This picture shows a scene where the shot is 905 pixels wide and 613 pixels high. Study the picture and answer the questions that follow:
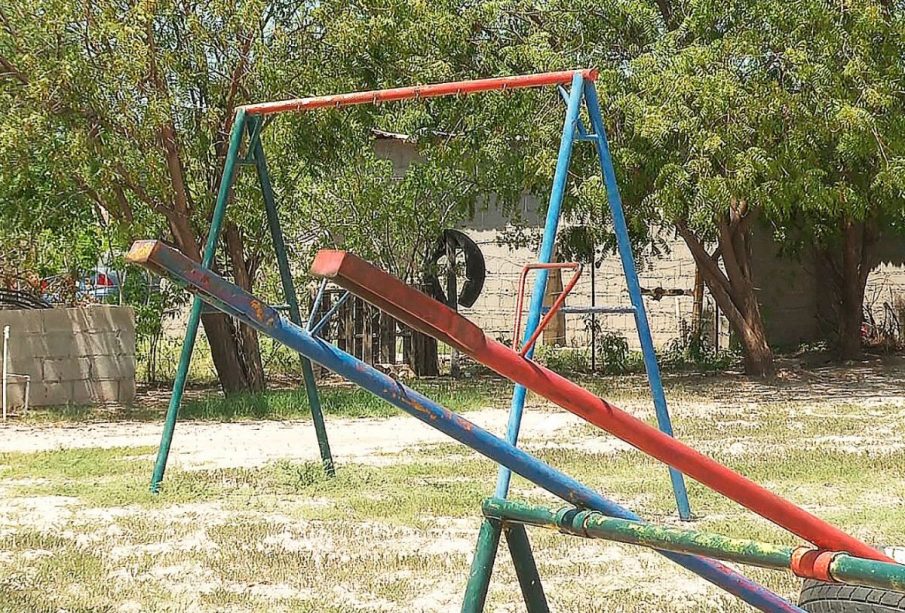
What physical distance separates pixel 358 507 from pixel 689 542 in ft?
14.7

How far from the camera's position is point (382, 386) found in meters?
2.35

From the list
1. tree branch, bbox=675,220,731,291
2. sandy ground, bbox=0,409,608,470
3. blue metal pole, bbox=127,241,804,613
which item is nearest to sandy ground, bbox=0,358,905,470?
sandy ground, bbox=0,409,608,470

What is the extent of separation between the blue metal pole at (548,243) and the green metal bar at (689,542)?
106 inches

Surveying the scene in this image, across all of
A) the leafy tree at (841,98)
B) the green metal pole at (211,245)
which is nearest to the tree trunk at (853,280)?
the leafy tree at (841,98)

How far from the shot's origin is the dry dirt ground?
4.69m

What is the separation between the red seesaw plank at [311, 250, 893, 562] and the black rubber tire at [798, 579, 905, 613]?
543mm

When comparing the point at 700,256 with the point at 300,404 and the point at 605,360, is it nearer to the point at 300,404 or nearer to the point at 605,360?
the point at 605,360

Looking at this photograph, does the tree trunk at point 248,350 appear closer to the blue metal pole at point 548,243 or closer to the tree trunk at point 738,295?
the tree trunk at point 738,295

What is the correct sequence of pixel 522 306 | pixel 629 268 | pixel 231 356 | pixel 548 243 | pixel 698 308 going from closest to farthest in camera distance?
pixel 522 306 → pixel 548 243 → pixel 629 268 → pixel 231 356 → pixel 698 308

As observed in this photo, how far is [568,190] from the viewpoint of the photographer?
12641mm

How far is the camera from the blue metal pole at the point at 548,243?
204 inches

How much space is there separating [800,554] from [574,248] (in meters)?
13.4

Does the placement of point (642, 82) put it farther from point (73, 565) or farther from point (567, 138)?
point (73, 565)

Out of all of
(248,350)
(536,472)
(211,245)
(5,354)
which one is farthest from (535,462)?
(248,350)
